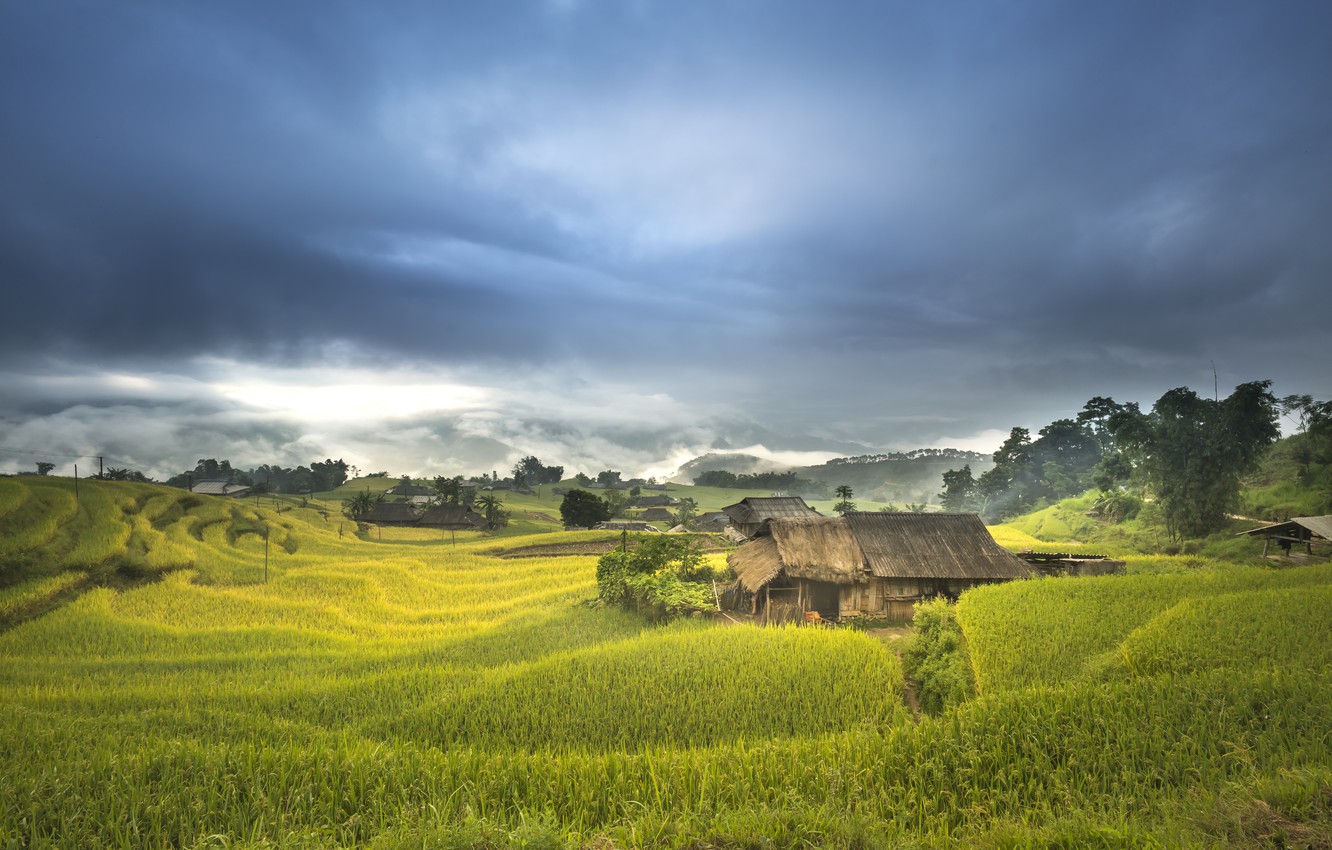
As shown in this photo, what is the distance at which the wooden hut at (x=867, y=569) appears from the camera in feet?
74.5

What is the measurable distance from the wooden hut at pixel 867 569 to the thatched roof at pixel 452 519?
162 feet

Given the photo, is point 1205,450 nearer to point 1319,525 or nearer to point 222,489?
point 1319,525

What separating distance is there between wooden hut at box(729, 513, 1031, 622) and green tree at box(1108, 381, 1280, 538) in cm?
2929

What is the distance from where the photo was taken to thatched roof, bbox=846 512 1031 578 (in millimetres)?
22906

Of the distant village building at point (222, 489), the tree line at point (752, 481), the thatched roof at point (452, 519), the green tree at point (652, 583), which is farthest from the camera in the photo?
the tree line at point (752, 481)

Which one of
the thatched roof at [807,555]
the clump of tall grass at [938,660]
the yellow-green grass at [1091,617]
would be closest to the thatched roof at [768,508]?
the thatched roof at [807,555]

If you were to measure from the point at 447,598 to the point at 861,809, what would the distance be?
79.6ft

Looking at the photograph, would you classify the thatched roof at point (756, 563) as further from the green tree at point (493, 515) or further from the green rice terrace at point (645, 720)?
the green tree at point (493, 515)

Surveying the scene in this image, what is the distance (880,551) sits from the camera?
931 inches

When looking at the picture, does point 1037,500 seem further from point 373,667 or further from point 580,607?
point 373,667

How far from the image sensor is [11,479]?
25.4 metres

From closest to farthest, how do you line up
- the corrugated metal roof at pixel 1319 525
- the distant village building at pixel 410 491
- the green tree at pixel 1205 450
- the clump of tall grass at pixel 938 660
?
1. the clump of tall grass at pixel 938 660
2. the corrugated metal roof at pixel 1319 525
3. the green tree at pixel 1205 450
4. the distant village building at pixel 410 491

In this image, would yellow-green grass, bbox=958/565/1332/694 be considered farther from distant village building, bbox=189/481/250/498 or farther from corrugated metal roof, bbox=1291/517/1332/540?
distant village building, bbox=189/481/250/498

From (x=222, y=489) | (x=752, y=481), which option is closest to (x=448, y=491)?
(x=222, y=489)
